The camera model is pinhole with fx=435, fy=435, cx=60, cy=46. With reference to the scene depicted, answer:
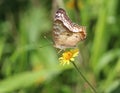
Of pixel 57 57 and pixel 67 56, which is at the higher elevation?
pixel 67 56

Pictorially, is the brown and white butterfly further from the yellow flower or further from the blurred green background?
the blurred green background

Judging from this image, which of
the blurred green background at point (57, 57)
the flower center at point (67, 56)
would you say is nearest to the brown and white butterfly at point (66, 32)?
the flower center at point (67, 56)

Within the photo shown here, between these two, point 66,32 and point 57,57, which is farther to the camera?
point 57,57

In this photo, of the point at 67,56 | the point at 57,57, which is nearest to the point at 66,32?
the point at 67,56

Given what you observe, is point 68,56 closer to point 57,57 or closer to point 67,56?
point 67,56

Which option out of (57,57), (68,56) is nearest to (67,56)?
(68,56)

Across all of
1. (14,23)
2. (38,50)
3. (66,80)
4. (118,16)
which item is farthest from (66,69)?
(14,23)

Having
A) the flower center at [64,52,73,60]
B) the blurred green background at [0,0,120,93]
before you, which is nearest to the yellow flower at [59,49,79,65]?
the flower center at [64,52,73,60]
